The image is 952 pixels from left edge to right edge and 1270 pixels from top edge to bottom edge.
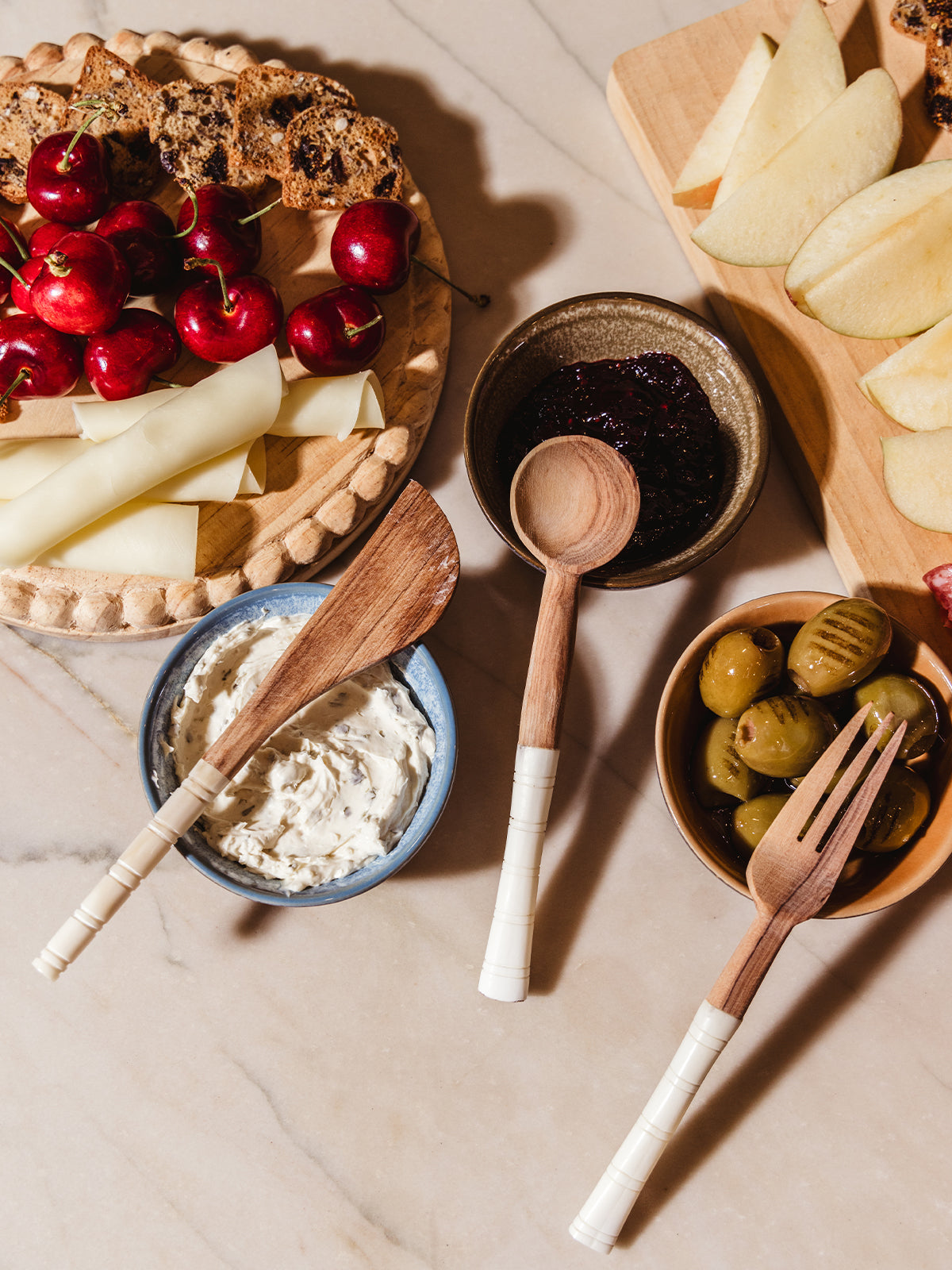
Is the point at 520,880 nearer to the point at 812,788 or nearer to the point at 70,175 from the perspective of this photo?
the point at 812,788

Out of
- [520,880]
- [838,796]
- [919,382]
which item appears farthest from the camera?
[919,382]

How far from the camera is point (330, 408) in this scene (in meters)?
1.20

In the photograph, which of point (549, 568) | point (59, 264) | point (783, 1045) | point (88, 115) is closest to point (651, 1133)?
point (783, 1045)

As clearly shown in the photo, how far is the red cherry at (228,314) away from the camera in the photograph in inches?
47.1

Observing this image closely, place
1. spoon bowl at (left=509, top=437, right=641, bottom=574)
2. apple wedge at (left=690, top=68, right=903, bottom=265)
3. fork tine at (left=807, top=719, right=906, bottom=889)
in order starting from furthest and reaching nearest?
1. apple wedge at (left=690, top=68, right=903, bottom=265)
2. spoon bowl at (left=509, top=437, right=641, bottom=574)
3. fork tine at (left=807, top=719, right=906, bottom=889)

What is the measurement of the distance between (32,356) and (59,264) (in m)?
0.14

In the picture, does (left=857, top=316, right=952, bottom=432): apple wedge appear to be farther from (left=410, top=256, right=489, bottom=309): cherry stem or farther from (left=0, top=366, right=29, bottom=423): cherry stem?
(left=0, top=366, right=29, bottom=423): cherry stem

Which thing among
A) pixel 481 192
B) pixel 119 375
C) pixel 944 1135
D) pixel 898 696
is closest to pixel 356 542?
pixel 119 375

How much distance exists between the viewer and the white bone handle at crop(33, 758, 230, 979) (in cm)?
103

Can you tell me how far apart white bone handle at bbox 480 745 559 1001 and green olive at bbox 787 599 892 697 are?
0.33m

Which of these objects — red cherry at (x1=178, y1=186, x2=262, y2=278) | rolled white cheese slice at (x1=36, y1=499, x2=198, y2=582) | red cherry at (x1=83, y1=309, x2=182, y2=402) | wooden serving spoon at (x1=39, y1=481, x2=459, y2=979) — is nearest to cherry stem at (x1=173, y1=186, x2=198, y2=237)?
red cherry at (x1=178, y1=186, x2=262, y2=278)

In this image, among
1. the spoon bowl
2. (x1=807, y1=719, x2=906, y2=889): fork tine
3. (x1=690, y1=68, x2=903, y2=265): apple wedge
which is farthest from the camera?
(x1=690, y1=68, x2=903, y2=265): apple wedge

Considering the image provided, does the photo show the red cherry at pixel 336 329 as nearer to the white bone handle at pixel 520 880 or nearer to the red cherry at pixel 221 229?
the red cherry at pixel 221 229

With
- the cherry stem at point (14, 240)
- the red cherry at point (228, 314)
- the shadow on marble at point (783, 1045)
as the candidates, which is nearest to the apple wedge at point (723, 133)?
the red cherry at point (228, 314)
